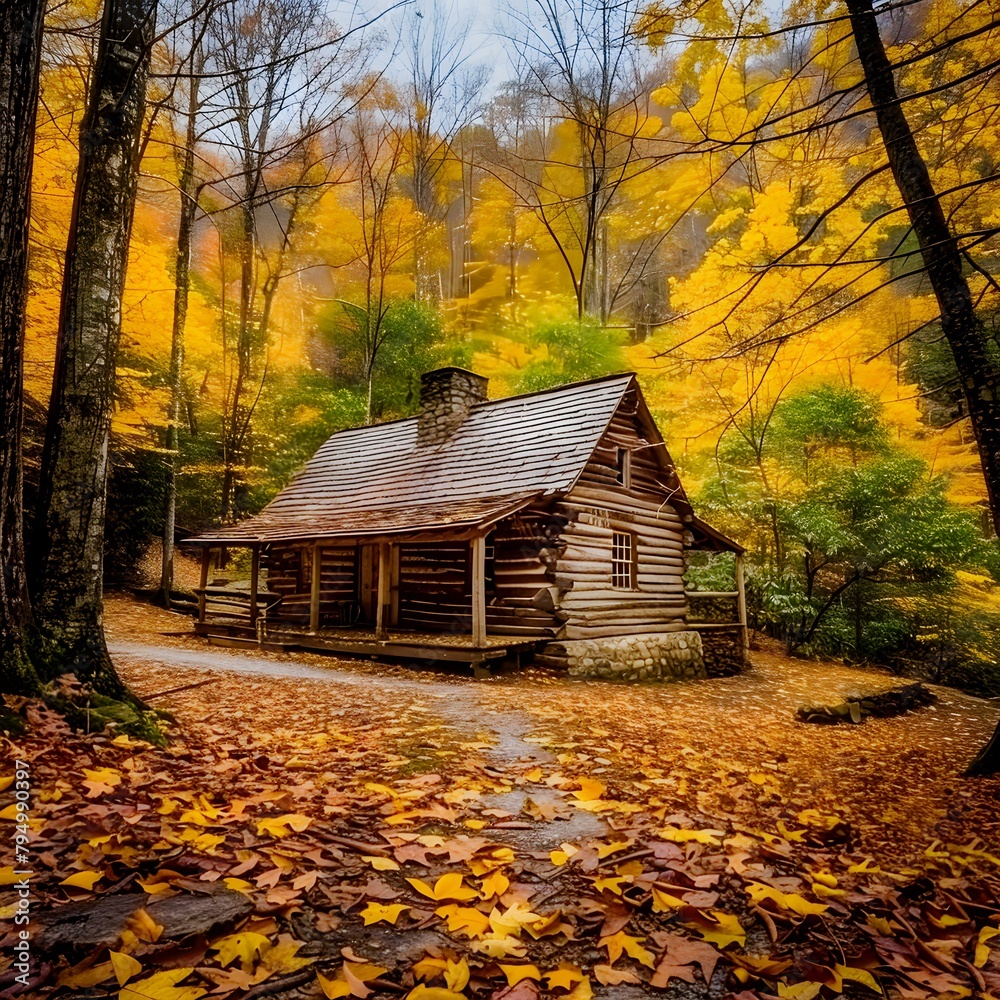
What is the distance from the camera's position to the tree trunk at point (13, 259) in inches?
139

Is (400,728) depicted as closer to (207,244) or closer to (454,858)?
(454,858)

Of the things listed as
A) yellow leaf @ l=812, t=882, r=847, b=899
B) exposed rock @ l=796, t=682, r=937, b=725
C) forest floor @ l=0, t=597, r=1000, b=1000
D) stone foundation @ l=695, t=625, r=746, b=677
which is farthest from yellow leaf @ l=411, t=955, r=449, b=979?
stone foundation @ l=695, t=625, r=746, b=677

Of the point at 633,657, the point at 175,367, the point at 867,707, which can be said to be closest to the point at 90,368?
the point at 633,657

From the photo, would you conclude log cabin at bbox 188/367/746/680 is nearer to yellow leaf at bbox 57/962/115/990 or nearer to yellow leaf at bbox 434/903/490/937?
yellow leaf at bbox 434/903/490/937

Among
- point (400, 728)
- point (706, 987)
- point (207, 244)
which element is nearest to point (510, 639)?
point (400, 728)

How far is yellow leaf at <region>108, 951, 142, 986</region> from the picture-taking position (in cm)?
167

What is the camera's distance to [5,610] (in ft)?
12.6

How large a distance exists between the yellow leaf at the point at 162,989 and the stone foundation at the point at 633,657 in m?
10.2

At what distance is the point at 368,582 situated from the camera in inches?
614

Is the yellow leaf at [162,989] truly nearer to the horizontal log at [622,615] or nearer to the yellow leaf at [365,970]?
the yellow leaf at [365,970]

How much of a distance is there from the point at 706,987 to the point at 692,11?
558 cm

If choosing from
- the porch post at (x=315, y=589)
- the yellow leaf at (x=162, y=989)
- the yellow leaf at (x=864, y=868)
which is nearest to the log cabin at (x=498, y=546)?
the porch post at (x=315, y=589)

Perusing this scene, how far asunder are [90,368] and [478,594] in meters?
A: 7.48

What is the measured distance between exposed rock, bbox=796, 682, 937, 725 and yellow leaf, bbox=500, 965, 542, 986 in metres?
8.73
